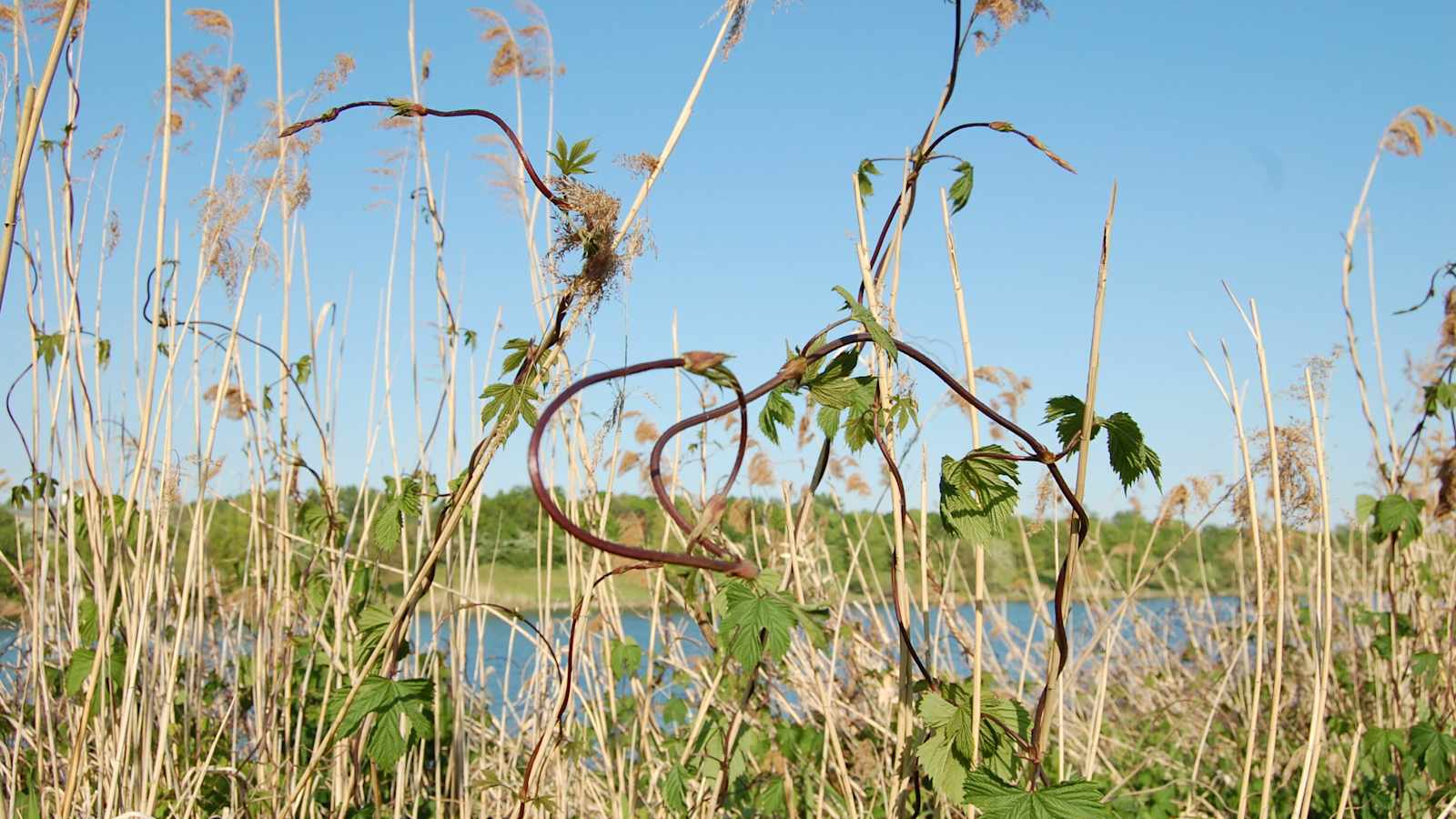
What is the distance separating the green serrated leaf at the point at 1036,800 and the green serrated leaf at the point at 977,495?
0.23m

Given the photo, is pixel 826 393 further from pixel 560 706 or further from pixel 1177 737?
pixel 1177 737

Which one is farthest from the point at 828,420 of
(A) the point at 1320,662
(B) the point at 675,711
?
(B) the point at 675,711

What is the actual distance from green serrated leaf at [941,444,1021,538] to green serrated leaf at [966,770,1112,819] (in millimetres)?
232

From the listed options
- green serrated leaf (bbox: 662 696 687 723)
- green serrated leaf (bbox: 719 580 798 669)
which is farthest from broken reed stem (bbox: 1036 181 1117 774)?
green serrated leaf (bbox: 662 696 687 723)

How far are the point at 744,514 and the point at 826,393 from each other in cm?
170

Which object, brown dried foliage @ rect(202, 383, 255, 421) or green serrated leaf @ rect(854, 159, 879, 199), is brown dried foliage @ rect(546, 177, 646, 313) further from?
brown dried foliage @ rect(202, 383, 255, 421)

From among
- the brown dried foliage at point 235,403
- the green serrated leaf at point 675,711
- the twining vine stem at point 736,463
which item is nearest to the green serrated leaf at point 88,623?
the brown dried foliage at point 235,403

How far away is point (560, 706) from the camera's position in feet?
3.55

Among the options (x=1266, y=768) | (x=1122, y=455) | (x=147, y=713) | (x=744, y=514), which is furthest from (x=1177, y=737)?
(x=147, y=713)

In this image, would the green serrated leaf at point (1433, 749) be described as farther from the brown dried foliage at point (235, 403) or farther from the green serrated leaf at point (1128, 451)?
the brown dried foliage at point (235, 403)

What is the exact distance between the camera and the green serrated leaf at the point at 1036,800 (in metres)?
0.91

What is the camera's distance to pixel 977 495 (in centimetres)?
99

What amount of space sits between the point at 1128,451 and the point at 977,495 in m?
0.15

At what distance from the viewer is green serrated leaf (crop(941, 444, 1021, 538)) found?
0.97m
